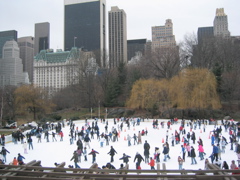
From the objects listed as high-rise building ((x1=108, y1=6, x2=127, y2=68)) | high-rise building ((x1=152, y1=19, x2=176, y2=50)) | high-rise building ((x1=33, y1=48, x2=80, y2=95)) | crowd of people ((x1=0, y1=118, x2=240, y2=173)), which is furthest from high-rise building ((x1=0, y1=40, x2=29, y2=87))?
crowd of people ((x1=0, y1=118, x2=240, y2=173))

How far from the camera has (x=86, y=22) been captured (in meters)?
168

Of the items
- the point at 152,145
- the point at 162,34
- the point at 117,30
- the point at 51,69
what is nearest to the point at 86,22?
the point at 117,30

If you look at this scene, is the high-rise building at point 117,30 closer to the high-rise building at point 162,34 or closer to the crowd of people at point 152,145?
the high-rise building at point 162,34

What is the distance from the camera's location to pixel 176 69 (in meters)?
56.3

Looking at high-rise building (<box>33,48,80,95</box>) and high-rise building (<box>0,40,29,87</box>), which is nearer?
high-rise building (<box>33,48,80,95</box>)

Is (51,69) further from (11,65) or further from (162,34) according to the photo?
(162,34)

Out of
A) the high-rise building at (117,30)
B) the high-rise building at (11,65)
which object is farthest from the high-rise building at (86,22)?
the high-rise building at (11,65)

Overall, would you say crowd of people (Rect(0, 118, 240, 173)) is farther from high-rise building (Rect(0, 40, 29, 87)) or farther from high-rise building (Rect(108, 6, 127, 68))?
high-rise building (Rect(0, 40, 29, 87))

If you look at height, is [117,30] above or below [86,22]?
below

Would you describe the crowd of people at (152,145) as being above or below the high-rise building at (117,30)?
below

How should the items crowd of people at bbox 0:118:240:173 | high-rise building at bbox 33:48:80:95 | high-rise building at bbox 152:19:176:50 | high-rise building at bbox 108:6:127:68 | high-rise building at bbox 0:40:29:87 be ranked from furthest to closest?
1. high-rise building at bbox 0:40:29:87
2. high-rise building at bbox 108:6:127:68
3. high-rise building at bbox 33:48:80:95
4. high-rise building at bbox 152:19:176:50
5. crowd of people at bbox 0:118:240:173

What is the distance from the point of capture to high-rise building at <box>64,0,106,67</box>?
165 meters

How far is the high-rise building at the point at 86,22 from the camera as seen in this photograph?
541 ft

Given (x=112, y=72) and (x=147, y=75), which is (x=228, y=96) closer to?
(x=147, y=75)
